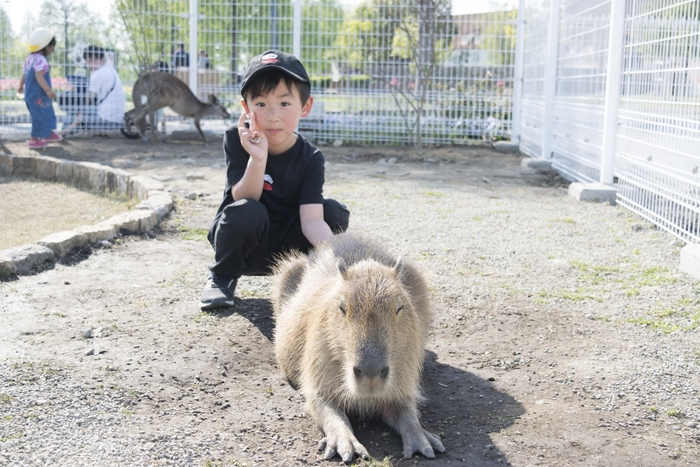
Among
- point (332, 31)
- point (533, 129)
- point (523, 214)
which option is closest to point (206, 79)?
point (332, 31)

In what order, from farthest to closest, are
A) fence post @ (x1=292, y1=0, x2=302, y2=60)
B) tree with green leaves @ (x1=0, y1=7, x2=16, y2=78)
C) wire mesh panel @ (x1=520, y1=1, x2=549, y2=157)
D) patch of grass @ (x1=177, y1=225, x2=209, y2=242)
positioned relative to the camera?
tree with green leaves @ (x1=0, y1=7, x2=16, y2=78) < fence post @ (x1=292, y1=0, x2=302, y2=60) < wire mesh panel @ (x1=520, y1=1, x2=549, y2=157) < patch of grass @ (x1=177, y1=225, x2=209, y2=242)

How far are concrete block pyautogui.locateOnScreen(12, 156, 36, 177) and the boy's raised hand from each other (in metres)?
5.61

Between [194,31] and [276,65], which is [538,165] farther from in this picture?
[276,65]

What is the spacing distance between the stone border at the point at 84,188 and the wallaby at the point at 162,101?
321cm

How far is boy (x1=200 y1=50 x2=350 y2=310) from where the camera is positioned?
3.52 meters

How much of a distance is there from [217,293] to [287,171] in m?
0.72

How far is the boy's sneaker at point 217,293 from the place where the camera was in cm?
372

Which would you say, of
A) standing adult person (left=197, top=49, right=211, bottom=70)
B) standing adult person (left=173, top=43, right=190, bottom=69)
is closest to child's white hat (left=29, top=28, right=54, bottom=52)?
standing adult person (left=173, top=43, right=190, bottom=69)

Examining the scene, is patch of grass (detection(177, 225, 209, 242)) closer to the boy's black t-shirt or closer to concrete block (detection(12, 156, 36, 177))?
the boy's black t-shirt

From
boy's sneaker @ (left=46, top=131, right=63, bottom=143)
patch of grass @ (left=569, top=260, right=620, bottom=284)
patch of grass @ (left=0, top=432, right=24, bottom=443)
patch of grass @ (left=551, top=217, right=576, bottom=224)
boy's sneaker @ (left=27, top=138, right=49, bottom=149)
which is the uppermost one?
boy's sneaker @ (left=46, top=131, right=63, bottom=143)

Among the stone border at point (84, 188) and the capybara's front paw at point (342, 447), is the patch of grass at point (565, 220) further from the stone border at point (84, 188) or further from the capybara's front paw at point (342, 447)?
the capybara's front paw at point (342, 447)

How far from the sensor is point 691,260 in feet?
14.5

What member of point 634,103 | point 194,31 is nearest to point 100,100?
point 194,31

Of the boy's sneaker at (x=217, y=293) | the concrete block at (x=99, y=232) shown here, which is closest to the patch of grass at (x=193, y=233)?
the concrete block at (x=99, y=232)
